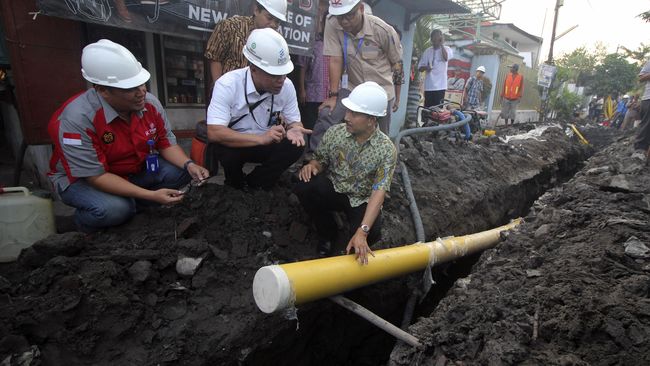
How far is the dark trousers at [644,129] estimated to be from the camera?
18.1ft

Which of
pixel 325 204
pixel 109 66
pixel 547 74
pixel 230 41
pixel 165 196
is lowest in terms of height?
pixel 325 204

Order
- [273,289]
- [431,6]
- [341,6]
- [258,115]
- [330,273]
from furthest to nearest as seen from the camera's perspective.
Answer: [431,6]
[341,6]
[258,115]
[330,273]
[273,289]

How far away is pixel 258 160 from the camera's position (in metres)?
3.32

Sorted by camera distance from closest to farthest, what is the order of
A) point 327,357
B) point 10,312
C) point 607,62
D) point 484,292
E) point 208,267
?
point 10,312 → point 484,292 → point 208,267 → point 327,357 → point 607,62

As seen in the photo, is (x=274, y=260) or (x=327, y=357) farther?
(x=327, y=357)

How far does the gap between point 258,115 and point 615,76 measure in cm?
2561

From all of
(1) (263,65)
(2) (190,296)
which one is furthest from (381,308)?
(1) (263,65)

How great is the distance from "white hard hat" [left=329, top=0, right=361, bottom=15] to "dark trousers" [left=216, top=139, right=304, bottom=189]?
4.48 ft

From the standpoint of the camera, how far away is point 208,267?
261cm

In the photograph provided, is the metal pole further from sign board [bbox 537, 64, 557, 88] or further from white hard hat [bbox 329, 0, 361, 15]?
sign board [bbox 537, 64, 557, 88]

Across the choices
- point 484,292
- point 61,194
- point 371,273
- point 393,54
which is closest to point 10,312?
point 61,194

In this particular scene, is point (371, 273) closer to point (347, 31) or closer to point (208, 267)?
point (208, 267)

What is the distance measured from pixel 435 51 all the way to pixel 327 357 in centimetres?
621

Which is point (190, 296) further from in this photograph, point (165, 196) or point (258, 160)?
point (258, 160)
